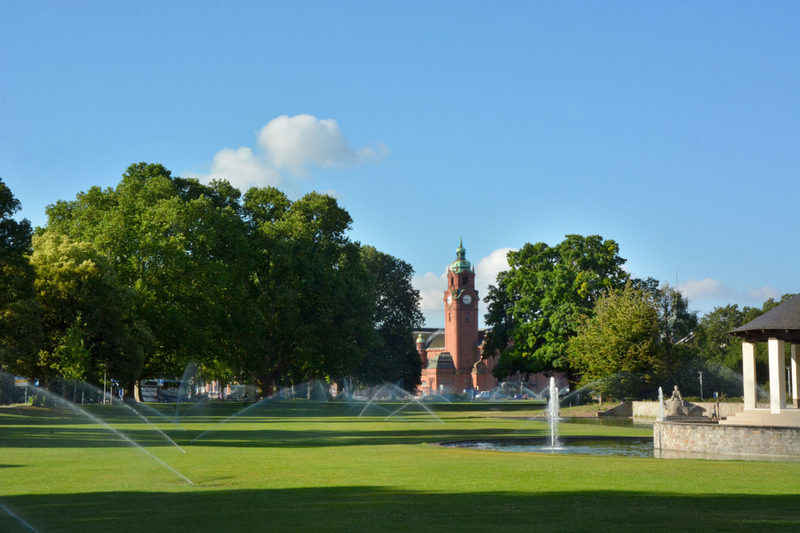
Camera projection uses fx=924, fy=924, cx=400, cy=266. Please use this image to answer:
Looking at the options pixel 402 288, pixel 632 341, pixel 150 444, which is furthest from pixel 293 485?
pixel 402 288

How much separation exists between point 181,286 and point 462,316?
121 metres

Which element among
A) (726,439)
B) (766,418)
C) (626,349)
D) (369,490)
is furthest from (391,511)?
(626,349)

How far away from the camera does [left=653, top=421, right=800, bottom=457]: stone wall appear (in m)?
27.1

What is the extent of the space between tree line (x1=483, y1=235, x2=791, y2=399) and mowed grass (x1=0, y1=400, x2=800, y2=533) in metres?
38.3

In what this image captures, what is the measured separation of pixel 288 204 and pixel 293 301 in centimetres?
1105

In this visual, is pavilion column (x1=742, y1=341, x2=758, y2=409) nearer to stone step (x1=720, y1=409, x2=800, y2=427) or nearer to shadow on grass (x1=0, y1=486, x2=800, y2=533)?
stone step (x1=720, y1=409, x2=800, y2=427)

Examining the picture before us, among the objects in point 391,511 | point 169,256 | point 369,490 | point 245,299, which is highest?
point 169,256

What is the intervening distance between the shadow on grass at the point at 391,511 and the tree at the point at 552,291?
197 ft

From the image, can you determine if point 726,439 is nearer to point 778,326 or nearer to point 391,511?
point 778,326

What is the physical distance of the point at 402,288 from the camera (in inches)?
4227

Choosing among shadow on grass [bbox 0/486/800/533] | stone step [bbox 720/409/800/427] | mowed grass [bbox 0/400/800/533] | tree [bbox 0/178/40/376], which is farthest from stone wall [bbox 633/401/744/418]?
shadow on grass [bbox 0/486/800/533]

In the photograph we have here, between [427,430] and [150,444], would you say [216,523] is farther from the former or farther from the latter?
[427,430]

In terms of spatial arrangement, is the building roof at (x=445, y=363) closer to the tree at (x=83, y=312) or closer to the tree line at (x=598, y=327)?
the tree line at (x=598, y=327)

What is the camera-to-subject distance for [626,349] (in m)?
63.7
